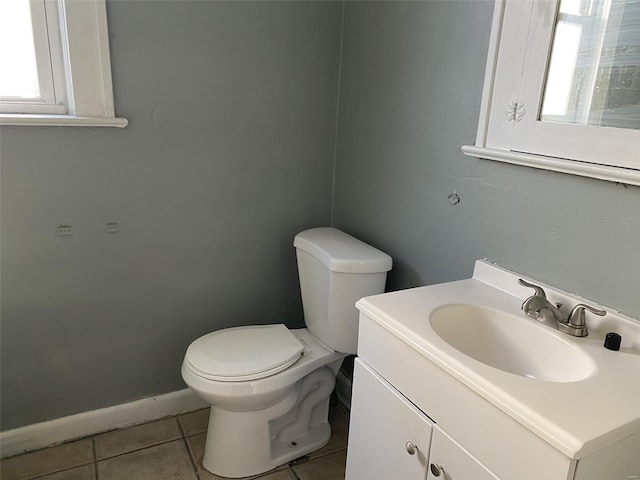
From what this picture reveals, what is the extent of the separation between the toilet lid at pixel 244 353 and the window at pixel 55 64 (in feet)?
2.68

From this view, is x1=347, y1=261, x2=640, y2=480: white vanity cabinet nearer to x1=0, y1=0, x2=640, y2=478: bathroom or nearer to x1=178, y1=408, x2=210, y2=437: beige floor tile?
x1=0, y1=0, x2=640, y2=478: bathroom

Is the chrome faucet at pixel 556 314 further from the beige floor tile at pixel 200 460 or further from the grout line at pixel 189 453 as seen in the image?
the grout line at pixel 189 453

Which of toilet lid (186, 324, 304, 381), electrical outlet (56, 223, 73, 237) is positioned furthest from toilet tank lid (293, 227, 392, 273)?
electrical outlet (56, 223, 73, 237)

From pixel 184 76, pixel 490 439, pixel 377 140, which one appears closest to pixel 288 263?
pixel 377 140

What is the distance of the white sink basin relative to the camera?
1179 mm

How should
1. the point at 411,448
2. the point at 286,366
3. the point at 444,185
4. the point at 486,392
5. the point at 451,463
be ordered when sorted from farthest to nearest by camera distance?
the point at 286,366 → the point at 444,185 → the point at 411,448 → the point at 451,463 → the point at 486,392

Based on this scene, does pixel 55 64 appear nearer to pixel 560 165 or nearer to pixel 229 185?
pixel 229 185

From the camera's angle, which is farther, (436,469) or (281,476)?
(281,476)

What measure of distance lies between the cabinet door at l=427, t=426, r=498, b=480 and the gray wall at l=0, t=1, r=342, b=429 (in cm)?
117

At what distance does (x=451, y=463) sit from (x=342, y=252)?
859 millimetres

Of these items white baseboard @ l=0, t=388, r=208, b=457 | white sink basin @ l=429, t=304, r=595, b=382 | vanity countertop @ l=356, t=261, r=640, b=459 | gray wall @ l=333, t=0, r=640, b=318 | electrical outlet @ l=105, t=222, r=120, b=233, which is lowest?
white baseboard @ l=0, t=388, r=208, b=457

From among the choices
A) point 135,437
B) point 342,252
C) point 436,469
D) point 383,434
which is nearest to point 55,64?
point 342,252

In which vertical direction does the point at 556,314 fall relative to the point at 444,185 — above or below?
below

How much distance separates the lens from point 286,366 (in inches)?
67.2
